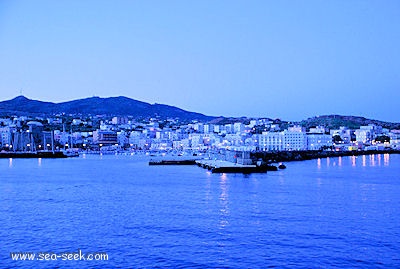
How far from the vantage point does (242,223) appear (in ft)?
43.3

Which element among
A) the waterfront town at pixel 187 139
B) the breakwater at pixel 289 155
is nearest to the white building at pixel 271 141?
the waterfront town at pixel 187 139

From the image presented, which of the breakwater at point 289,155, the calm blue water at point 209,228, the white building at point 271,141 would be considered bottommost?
the calm blue water at point 209,228

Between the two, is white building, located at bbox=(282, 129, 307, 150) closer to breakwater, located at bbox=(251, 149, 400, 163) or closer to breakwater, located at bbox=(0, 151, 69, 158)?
breakwater, located at bbox=(251, 149, 400, 163)

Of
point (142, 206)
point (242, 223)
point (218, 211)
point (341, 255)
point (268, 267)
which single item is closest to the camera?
point (268, 267)

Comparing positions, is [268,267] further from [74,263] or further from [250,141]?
[250,141]

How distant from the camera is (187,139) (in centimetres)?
→ 11719

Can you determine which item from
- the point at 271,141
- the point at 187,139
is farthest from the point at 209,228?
the point at 187,139

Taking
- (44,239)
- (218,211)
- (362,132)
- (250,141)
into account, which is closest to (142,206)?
→ (218,211)

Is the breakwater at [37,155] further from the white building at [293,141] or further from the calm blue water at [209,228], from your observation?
the calm blue water at [209,228]

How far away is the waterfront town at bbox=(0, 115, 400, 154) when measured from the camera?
292 ft

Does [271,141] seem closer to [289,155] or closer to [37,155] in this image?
[289,155]

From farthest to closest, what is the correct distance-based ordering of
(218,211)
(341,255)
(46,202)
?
(46,202)
(218,211)
(341,255)

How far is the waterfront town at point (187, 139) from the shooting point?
3504 inches

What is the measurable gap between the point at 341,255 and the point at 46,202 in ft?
35.7
